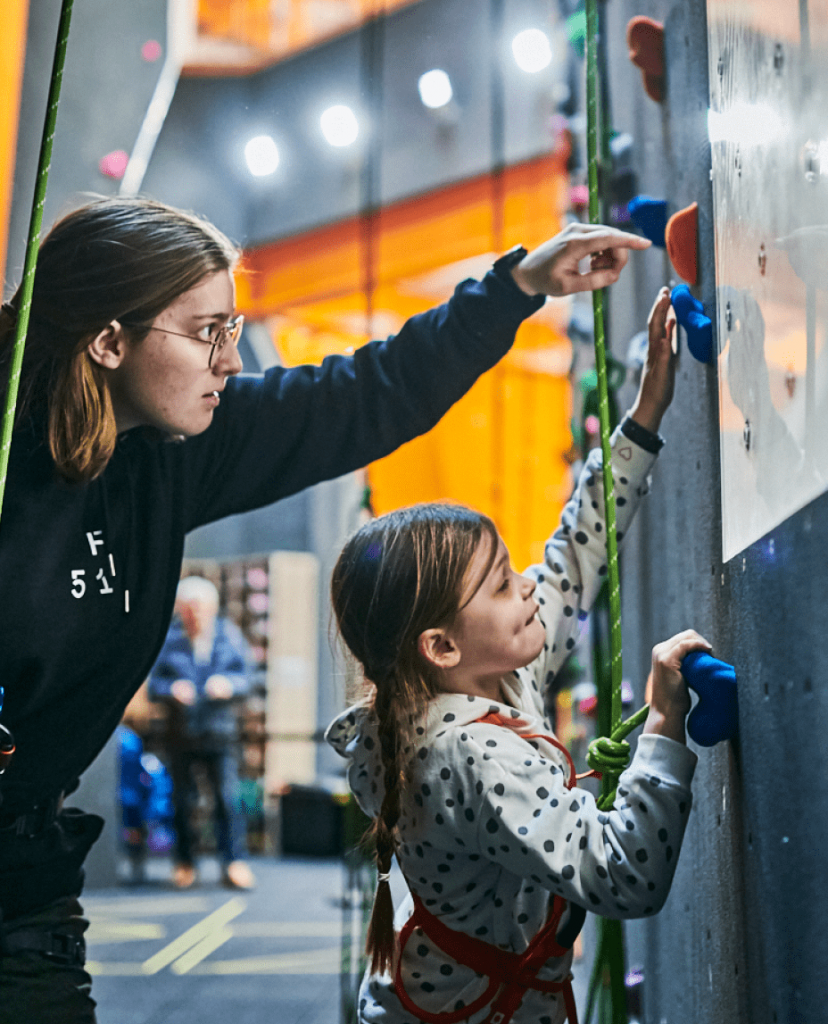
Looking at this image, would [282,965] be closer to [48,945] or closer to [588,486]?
[48,945]

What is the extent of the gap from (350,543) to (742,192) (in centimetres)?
42

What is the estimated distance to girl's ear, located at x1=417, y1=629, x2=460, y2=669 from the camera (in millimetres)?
834

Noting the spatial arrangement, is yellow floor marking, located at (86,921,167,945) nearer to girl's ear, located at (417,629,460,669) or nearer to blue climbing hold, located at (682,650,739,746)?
girl's ear, located at (417,629,460,669)

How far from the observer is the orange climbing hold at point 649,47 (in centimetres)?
118

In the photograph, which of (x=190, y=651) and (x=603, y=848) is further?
(x=190, y=651)

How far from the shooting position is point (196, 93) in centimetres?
182

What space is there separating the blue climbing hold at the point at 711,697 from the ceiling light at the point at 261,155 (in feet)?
3.05

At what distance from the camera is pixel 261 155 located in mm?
1397

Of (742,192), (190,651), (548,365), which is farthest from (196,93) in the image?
(548,365)

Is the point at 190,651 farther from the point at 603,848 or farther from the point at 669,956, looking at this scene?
the point at 603,848

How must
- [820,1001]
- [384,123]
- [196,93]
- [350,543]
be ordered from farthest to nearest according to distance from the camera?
[384,123] < [196,93] < [350,543] < [820,1001]

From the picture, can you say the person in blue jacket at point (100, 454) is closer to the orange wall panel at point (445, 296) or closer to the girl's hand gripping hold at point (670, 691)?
the girl's hand gripping hold at point (670, 691)

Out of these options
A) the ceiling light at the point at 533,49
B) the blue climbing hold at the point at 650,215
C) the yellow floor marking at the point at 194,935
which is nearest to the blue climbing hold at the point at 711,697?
the blue climbing hold at the point at 650,215

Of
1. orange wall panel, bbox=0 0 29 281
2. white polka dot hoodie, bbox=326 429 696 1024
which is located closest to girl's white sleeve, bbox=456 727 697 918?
white polka dot hoodie, bbox=326 429 696 1024
